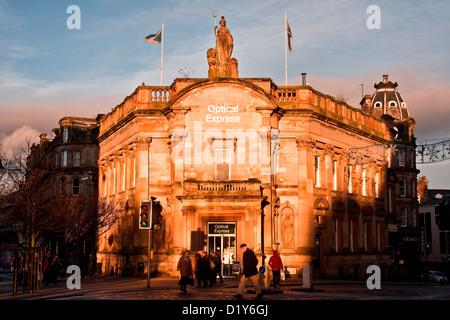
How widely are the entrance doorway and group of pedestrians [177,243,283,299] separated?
483cm

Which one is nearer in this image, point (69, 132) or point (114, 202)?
point (114, 202)

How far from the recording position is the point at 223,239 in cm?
4056

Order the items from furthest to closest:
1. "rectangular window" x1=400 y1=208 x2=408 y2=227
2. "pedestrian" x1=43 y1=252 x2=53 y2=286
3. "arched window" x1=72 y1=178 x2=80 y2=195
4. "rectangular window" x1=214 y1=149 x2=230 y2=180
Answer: "rectangular window" x1=400 y1=208 x2=408 y2=227 < "arched window" x1=72 y1=178 x2=80 y2=195 < "rectangular window" x1=214 y1=149 x2=230 y2=180 < "pedestrian" x1=43 y1=252 x2=53 y2=286

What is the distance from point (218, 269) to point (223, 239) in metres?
6.09

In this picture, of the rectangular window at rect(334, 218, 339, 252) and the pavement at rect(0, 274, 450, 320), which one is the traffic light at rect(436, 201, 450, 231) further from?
the rectangular window at rect(334, 218, 339, 252)

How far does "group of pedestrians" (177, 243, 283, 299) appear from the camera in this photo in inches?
920

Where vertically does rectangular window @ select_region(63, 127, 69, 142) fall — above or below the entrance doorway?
above

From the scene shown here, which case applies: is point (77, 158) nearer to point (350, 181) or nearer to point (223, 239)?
point (350, 181)

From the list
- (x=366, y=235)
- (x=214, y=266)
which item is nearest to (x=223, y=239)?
(x=214, y=266)

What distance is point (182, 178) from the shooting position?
40906 mm

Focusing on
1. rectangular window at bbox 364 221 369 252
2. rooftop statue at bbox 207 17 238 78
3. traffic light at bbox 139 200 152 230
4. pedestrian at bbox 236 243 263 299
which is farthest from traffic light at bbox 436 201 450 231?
rectangular window at bbox 364 221 369 252
